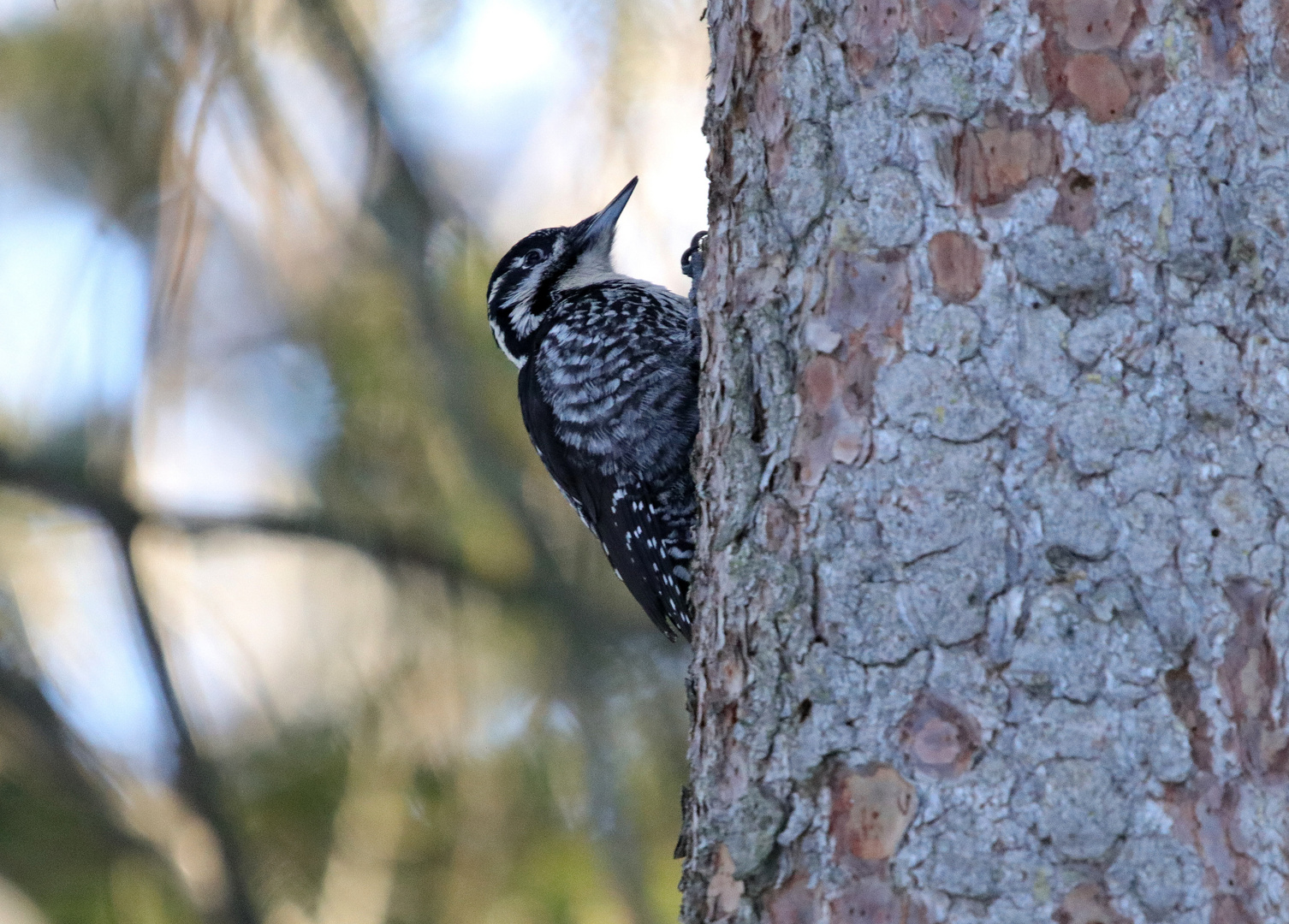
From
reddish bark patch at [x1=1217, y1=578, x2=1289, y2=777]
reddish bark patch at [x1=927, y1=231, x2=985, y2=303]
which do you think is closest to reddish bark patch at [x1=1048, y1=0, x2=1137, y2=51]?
reddish bark patch at [x1=927, y1=231, x2=985, y2=303]

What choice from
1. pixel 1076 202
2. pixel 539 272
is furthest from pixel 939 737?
pixel 539 272

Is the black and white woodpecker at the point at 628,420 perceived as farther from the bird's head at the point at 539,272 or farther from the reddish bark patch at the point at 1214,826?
the reddish bark patch at the point at 1214,826

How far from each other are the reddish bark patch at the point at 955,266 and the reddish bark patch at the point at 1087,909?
0.59 meters

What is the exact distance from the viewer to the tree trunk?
1179 millimetres

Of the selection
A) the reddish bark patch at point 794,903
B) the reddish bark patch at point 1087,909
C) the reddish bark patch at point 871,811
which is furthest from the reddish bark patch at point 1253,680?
the reddish bark patch at point 794,903

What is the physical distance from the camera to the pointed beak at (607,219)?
10.3 ft

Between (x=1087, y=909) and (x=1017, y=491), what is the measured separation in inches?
15.6

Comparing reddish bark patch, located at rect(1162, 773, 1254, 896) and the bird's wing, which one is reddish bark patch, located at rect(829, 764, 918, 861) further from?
the bird's wing

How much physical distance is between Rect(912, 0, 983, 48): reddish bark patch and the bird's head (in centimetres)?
176

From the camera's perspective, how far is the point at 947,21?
4.52ft

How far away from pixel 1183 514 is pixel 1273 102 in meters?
0.45

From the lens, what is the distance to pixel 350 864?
310cm

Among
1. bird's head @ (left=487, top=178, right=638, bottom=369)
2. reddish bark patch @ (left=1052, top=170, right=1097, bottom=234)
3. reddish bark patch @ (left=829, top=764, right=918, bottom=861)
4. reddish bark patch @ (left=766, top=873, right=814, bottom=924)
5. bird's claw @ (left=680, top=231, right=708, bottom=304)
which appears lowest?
reddish bark patch @ (left=766, top=873, right=814, bottom=924)

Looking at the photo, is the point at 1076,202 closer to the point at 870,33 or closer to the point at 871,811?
the point at 870,33
